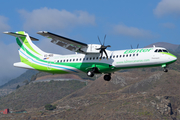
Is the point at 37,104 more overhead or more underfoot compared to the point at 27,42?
more underfoot

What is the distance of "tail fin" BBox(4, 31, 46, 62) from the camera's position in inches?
1791

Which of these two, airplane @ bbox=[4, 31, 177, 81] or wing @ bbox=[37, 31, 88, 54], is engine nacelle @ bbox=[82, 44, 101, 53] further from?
wing @ bbox=[37, 31, 88, 54]

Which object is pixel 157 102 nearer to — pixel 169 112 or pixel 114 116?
pixel 169 112

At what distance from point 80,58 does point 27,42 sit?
11042 mm

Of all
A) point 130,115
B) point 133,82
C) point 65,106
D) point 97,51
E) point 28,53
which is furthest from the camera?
point 133,82

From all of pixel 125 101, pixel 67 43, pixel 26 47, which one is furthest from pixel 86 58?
pixel 125 101

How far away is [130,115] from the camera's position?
411 ft

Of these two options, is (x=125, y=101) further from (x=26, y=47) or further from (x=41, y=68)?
(x=41, y=68)

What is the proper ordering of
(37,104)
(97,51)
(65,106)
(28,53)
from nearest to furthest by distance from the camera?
(97,51) → (28,53) → (65,106) → (37,104)

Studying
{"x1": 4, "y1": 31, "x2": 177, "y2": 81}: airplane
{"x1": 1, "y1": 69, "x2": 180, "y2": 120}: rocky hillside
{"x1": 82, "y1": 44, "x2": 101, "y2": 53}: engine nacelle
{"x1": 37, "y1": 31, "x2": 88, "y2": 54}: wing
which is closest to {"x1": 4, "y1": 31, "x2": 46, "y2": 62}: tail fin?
{"x1": 4, "y1": 31, "x2": 177, "y2": 81}: airplane

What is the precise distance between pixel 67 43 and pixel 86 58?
3.63m

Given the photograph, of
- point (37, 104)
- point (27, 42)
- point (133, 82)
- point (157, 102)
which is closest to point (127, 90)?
point (133, 82)

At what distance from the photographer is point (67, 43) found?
38656 mm

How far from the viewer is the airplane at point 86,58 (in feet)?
118
